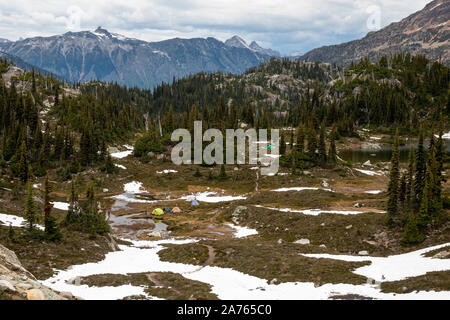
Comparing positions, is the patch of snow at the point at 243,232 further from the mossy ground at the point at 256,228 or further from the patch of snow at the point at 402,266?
the patch of snow at the point at 402,266

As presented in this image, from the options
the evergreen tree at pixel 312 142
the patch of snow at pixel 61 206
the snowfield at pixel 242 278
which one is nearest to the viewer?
the snowfield at pixel 242 278

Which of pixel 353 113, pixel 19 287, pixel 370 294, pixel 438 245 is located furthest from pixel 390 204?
pixel 353 113

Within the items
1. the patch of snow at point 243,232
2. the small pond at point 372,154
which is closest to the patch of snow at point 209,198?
the patch of snow at point 243,232

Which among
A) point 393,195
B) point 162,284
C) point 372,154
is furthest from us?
point 372,154

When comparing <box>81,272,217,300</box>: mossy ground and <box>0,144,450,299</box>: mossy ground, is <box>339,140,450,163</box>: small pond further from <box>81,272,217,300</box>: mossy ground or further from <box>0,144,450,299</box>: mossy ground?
<box>81,272,217,300</box>: mossy ground

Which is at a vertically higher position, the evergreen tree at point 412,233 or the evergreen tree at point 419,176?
the evergreen tree at point 419,176

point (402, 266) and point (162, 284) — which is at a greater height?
point (402, 266)

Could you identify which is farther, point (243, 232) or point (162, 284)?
point (243, 232)

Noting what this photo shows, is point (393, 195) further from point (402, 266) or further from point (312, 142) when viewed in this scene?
point (312, 142)

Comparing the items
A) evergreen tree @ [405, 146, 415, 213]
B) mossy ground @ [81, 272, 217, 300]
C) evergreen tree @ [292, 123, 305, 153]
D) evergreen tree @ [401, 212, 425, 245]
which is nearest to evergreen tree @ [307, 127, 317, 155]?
evergreen tree @ [292, 123, 305, 153]

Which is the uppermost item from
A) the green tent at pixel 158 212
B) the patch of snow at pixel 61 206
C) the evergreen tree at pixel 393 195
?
the evergreen tree at pixel 393 195

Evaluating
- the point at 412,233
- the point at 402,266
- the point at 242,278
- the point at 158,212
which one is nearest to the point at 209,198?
the point at 158,212
